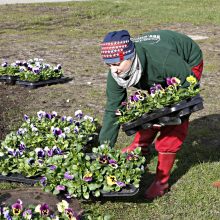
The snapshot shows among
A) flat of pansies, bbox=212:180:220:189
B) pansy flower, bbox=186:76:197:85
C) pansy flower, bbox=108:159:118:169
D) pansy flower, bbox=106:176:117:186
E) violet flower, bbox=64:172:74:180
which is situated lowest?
flat of pansies, bbox=212:180:220:189

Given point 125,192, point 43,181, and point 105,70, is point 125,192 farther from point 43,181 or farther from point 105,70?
point 105,70

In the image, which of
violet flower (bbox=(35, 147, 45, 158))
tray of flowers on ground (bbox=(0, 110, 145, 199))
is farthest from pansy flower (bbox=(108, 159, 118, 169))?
violet flower (bbox=(35, 147, 45, 158))

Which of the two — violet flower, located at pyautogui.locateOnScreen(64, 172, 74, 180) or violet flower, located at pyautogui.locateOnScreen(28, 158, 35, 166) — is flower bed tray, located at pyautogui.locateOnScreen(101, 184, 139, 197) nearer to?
violet flower, located at pyautogui.locateOnScreen(64, 172, 74, 180)

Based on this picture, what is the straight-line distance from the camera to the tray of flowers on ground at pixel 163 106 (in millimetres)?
4074

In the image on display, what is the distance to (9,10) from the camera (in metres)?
20.8

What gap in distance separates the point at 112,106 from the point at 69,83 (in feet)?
13.9

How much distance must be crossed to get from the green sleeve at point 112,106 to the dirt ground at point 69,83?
69.9 inches

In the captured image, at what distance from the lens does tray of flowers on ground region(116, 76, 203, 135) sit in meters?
4.07

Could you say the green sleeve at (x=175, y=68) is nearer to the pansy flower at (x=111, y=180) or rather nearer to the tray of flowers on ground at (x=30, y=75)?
the pansy flower at (x=111, y=180)

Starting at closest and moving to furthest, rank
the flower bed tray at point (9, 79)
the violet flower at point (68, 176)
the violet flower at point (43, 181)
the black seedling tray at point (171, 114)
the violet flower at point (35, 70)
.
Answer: the black seedling tray at point (171, 114), the violet flower at point (68, 176), the violet flower at point (43, 181), the violet flower at point (35, 70), the flower bed tray at point (9, 79)

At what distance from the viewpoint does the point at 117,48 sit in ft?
12.9

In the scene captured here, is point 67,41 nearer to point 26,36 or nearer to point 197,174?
point 26,36

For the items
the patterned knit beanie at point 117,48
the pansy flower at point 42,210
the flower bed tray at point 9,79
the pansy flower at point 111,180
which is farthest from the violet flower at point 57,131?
the flower bed tray at point 9,79

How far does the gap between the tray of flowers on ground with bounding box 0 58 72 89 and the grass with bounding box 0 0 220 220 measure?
0.49 ft
